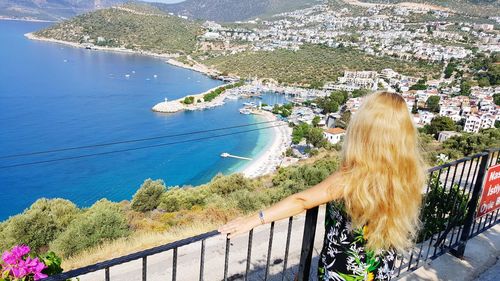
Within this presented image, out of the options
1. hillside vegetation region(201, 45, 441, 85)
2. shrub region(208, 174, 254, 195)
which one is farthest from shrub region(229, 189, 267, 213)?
hillside vegetation region(201, 45, 441, 85)

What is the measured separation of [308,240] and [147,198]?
11.0m

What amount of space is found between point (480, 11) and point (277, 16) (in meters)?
70.3

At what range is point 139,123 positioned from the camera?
38.5 m

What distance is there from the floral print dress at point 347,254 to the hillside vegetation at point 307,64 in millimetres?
51086

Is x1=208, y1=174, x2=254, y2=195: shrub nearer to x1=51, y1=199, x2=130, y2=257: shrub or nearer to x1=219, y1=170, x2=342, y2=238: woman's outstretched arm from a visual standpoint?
x1=51, y1=199, x2=130, y2=257: shrub

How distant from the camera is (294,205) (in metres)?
1.20

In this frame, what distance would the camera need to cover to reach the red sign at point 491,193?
2.45m

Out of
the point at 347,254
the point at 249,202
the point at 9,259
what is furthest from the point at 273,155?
the point at 9,259

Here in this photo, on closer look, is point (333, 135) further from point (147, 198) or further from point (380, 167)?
point (380, 167)

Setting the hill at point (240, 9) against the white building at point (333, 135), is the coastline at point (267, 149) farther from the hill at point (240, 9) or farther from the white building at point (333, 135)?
the hill at point (240, 9)

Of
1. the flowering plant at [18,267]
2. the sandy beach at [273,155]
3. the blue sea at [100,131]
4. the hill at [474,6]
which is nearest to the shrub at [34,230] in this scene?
the flowering plant at [18,267]

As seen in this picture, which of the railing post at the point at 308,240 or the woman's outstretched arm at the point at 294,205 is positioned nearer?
the woman's outstretched arm at the point at 294,205

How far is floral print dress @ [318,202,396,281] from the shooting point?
1.21 m

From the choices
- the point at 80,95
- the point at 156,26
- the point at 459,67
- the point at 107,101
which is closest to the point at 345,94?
the point at 459,67
